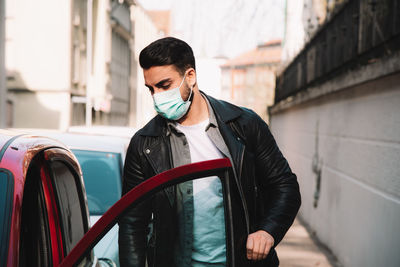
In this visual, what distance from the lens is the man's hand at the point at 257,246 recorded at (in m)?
2.19

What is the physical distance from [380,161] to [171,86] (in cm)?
352

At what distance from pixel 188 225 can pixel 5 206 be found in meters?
0.70

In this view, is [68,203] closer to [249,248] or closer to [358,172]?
[249,248]

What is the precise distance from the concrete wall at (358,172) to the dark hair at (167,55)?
2.89m

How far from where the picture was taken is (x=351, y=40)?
750 cm

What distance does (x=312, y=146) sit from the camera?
11383 millimetres

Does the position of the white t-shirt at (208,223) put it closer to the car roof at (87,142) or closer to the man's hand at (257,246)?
the man's hand at (257,246)

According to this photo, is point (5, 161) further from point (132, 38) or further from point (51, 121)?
point (132, 38)

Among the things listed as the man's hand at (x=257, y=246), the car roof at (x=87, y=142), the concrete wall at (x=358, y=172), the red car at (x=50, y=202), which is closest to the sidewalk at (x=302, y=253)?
the concrete wall at (x=358, y=172)

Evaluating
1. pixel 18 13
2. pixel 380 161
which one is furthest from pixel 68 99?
pixel 380 161

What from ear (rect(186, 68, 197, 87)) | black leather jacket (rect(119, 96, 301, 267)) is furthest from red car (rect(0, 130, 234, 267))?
ear (rect(186, 68, 197, 87))

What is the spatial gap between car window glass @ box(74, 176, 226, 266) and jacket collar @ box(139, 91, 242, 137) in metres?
0.70

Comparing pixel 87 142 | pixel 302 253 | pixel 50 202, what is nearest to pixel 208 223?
pixel 50 202

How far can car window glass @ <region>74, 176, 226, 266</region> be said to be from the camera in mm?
2049
